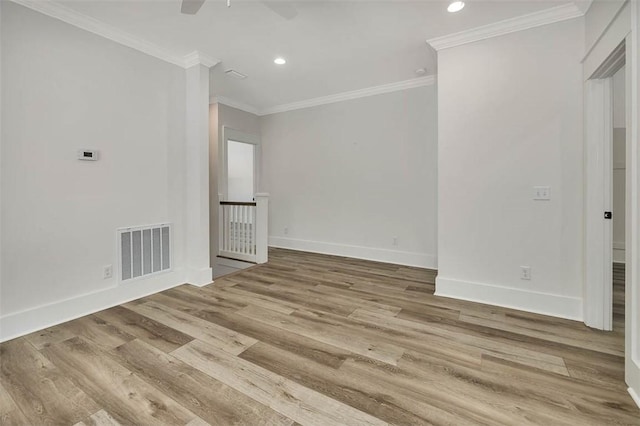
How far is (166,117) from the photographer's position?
3.27 m

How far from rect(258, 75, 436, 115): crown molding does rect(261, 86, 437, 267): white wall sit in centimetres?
8

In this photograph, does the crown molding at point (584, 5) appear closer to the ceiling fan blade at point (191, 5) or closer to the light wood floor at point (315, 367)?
the light wood floor at point (315, 367)

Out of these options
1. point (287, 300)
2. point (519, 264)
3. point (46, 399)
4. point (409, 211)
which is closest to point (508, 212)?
point (519, 264)

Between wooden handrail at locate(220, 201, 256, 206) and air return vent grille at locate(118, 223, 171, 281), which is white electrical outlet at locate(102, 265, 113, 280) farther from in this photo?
wooden handrail at locate(220, 201, 256, 206)

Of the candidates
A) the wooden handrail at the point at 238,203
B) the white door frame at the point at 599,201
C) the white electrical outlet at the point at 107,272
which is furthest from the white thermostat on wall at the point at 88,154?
the white door frame at the point at 599,201

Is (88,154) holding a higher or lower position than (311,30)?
lower

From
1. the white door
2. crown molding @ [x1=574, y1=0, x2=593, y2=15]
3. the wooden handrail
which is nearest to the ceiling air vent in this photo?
the wooden handrail

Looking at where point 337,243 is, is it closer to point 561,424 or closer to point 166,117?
point 166,117

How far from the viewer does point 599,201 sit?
228cm

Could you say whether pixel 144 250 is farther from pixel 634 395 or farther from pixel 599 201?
pixel 599 201

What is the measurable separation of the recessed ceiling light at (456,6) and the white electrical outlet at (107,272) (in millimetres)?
4001

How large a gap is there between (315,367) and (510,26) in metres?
3.42

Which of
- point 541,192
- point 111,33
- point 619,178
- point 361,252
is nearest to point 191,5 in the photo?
point 111,33

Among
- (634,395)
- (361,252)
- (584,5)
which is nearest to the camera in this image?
(634,395)
